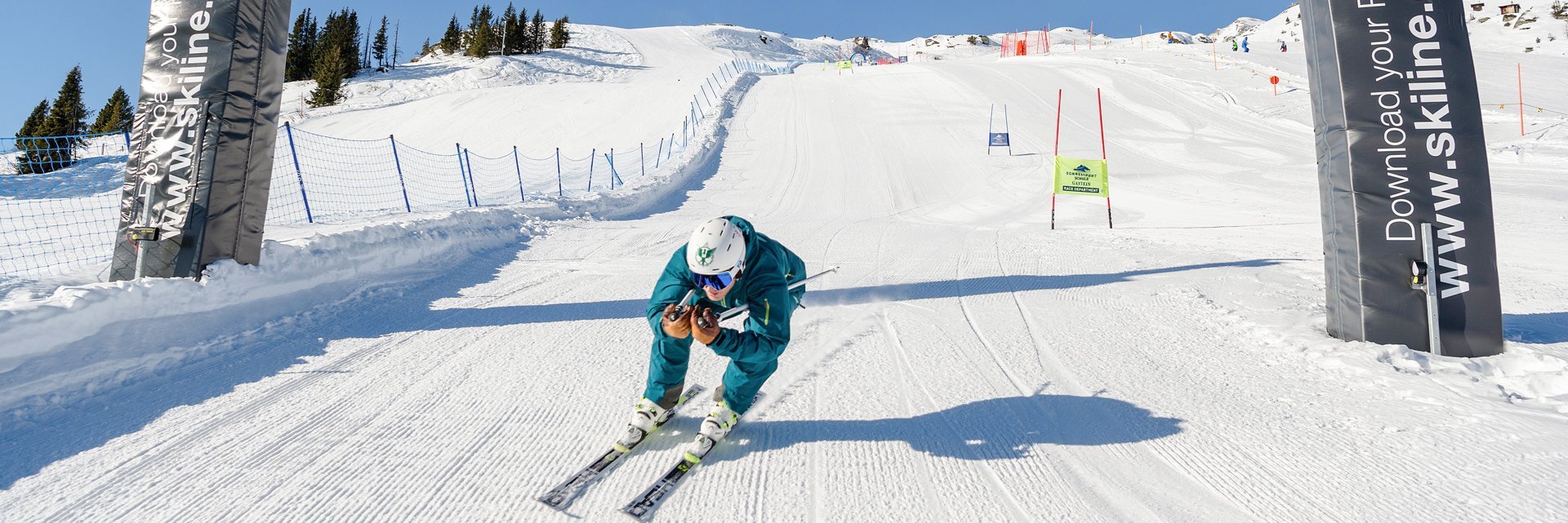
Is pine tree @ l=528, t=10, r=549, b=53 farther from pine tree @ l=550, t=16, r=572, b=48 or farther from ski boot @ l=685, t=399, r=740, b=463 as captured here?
ski boot @ l=685, t=399, r=740, b=463

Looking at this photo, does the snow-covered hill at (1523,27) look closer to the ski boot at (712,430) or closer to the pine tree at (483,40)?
the ski boot at (712,430)

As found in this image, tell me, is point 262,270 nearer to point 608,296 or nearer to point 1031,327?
point 608,296

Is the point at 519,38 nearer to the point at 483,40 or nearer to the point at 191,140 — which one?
the point at 483,40

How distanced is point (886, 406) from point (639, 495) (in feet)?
5.00

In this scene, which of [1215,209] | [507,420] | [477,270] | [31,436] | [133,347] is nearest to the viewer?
[31,436]

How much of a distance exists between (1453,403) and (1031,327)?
238cm

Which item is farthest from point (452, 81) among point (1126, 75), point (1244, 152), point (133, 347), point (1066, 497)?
point (1066, 497)

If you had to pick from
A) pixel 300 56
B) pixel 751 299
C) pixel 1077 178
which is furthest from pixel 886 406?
pixel 300 56

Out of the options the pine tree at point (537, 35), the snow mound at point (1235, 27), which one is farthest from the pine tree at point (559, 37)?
the snow mound at point (1235, 27)

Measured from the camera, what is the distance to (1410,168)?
4.26 meters

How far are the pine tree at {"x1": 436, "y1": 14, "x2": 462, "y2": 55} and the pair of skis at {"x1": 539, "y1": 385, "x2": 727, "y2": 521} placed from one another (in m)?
80.6

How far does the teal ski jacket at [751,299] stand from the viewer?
3.12m

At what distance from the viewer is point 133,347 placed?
A: 4426mm

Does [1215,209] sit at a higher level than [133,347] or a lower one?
higher
